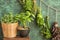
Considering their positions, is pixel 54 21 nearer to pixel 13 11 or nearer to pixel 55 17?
pixel 55 17

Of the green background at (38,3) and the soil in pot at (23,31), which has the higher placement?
the green background at (38,3)

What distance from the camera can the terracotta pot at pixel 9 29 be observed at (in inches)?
94.7

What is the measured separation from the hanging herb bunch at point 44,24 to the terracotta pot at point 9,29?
37cm

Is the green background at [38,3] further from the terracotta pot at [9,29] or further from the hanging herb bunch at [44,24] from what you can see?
the terracotta pot at [9,29]

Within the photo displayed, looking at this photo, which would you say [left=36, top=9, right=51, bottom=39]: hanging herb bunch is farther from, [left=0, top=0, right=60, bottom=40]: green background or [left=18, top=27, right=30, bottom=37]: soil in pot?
[left=18, top=27, right=30, bottom=37]: soil in pot

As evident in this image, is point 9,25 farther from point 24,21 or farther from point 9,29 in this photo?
point 24,21

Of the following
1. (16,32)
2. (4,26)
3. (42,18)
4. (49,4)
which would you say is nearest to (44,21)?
(42,18)

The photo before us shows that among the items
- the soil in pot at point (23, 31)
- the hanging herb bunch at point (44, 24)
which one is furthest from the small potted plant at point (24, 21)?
the hanging herb bunch at point (44, 24)

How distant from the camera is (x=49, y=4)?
2.66 metres

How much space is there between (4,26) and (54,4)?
0.85 metres

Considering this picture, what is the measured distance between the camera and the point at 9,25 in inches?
94.5

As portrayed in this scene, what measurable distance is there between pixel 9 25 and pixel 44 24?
565 millimetres

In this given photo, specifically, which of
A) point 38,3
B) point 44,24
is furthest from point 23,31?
point 38,3

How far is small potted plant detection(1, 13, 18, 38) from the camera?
2410mm
